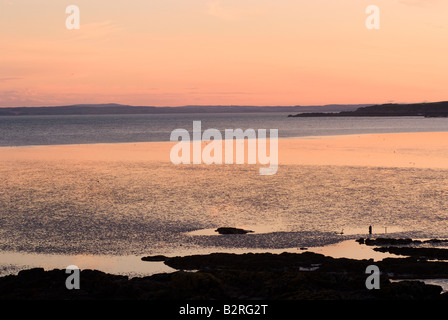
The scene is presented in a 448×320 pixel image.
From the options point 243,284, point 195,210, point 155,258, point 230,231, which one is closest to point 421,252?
point 230,231

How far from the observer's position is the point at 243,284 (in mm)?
25719

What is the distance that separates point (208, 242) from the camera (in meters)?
34.5

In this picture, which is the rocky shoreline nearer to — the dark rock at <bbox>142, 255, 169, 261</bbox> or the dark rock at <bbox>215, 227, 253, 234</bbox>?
the dark rock at <bbox>142, 255, 169, 261</bbox>

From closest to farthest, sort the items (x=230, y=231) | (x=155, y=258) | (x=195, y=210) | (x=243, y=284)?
(x=243, y=284) < (x=155, y=258) < (x=230, y=231) < (x=195, y=210)

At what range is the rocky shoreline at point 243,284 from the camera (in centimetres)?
2372

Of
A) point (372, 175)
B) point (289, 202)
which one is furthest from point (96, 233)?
point (372, 175)

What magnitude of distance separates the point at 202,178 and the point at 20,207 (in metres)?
22.7

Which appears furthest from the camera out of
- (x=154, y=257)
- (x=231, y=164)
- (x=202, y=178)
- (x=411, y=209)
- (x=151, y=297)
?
(x=231, y=164)

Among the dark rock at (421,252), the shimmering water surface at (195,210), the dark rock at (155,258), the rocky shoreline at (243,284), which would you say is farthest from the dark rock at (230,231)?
the dark rock at (421,252)

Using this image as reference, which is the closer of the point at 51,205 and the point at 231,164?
the point at 51,205

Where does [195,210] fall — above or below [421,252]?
above

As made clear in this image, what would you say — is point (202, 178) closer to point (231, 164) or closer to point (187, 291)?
point (231, 164)

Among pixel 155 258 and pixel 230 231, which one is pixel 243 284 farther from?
pixel 230 231

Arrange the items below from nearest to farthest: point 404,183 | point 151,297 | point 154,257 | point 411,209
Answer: point 151,297
point 154,257
point 411,209
point 404,183
